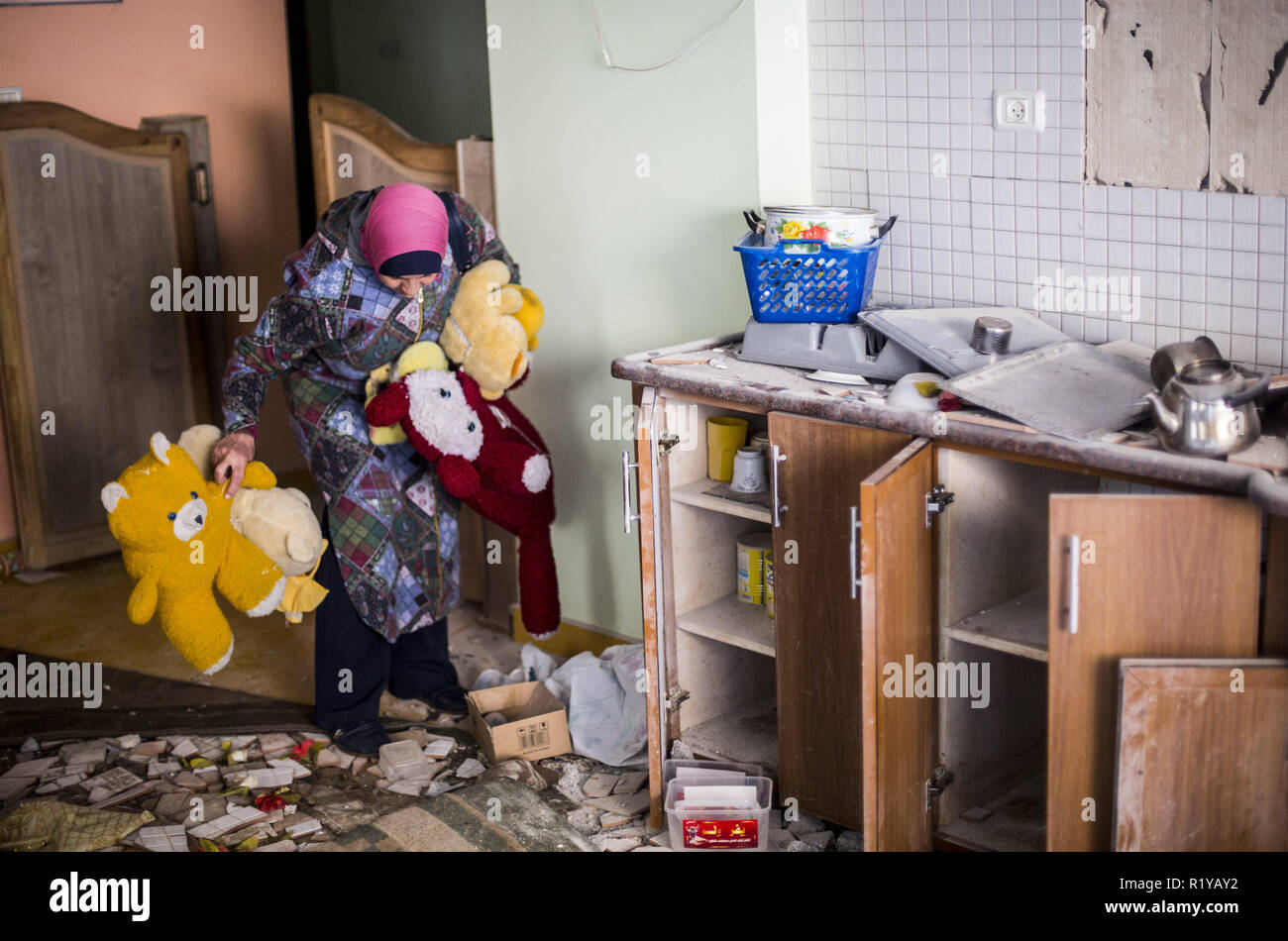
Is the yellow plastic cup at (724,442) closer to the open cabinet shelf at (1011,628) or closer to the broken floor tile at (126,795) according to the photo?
the open cabinet shelf at (1011,628)

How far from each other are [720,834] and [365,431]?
124 centimetres

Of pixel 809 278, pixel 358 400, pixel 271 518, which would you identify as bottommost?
pixel 271 518

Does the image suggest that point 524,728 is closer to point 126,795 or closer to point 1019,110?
point 126,795

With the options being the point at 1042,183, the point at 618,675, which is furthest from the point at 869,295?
the point at 618,675

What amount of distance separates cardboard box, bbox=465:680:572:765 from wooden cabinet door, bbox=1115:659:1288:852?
1.47m

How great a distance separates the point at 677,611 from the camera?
9.70 ft

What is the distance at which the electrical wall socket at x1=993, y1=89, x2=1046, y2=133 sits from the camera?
2674mm

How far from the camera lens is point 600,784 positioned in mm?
3168

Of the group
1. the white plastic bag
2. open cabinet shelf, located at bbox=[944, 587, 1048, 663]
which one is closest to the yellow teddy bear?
the white plastic bag

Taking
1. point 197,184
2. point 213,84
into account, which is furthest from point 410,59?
point 197,184

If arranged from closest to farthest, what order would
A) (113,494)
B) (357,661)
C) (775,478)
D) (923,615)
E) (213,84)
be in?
(923,615) < (775,478) < (113,494) < (357,661) < (213,84)

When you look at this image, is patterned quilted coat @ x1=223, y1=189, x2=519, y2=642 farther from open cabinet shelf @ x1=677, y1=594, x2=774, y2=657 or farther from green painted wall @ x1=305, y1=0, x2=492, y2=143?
green painted wall @ x1=305, y1=0, x2=492, y2=143

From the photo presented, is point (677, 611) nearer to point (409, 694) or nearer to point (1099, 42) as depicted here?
point (409, 694)

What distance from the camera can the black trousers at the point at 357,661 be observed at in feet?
10.9
